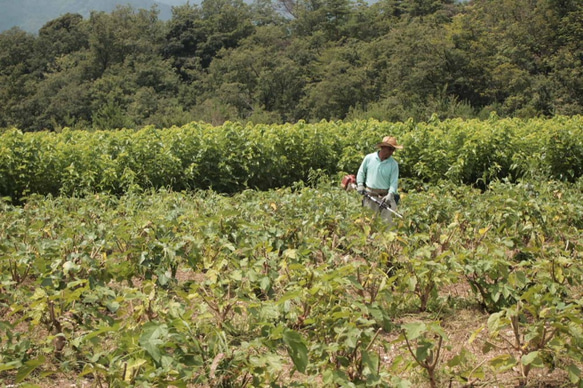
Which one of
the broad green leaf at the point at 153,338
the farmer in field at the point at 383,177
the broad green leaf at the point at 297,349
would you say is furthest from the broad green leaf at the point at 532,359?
the farmer in field at the point at 383,177

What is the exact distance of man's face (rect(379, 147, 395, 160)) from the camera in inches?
233

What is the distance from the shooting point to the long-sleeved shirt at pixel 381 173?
596 cm

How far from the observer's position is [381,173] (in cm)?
602

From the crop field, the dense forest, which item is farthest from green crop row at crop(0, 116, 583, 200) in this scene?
the dense forest

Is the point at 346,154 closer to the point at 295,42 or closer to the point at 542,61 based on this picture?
the point at 542,61

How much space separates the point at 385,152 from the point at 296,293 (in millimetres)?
3427

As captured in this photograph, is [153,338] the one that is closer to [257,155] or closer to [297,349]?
[297,349]

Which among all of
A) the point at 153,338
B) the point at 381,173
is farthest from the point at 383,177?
the point at 153,338

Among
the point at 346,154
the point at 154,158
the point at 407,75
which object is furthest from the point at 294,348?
the point at 407,75

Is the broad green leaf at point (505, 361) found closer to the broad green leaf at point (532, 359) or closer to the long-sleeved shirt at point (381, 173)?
the broad green leaf at point (532, 359)

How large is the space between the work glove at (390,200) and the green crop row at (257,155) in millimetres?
3951

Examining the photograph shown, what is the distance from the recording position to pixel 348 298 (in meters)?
3.30

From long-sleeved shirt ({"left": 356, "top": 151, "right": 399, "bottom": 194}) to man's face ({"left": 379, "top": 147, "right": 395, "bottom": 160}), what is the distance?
0.13 ft

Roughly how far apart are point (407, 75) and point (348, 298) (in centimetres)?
2863
